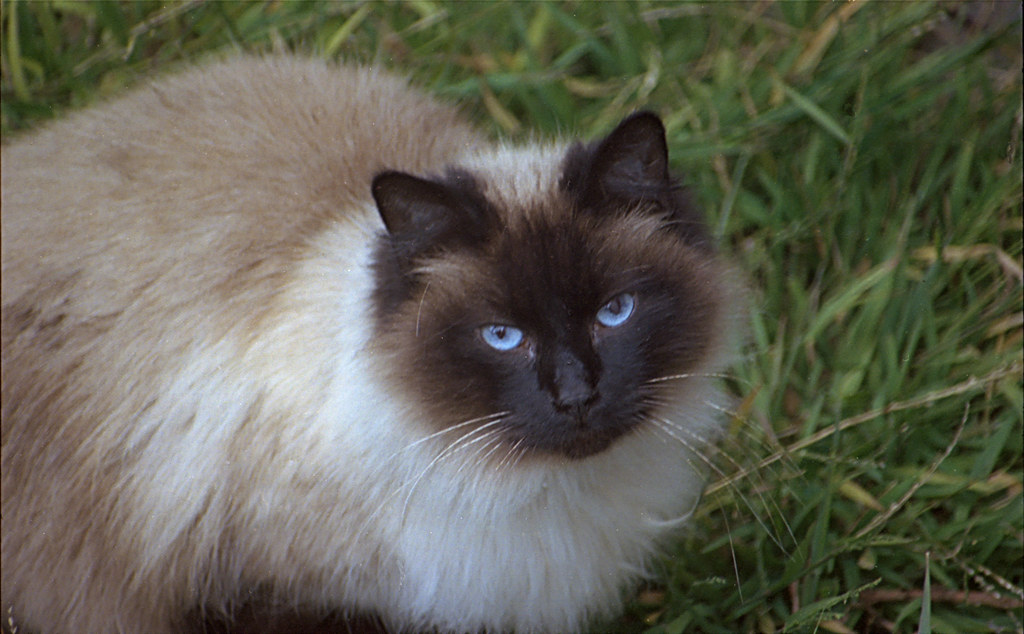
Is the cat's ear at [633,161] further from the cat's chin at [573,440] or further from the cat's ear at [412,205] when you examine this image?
the cat's chin at [573,440]

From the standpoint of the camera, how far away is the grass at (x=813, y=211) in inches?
105

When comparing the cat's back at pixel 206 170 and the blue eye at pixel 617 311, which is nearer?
the blue eye at pixel 617 311

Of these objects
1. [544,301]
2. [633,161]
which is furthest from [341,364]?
[633,161]

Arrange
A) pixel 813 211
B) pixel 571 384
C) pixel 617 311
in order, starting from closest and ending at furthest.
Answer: pixel 571 384 → pixel 617 311 → pixel 813 211

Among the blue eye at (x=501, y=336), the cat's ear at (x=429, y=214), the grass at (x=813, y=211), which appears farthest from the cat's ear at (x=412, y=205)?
the grass at (x=813, y=211)

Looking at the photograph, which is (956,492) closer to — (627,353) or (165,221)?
(627,353)

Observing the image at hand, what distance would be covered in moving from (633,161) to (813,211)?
133 cm

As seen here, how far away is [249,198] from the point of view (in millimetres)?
2338

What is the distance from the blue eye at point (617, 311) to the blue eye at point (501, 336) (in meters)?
0.16

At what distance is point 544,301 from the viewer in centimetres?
196

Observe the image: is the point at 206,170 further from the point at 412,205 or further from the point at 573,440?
the point at 573,440

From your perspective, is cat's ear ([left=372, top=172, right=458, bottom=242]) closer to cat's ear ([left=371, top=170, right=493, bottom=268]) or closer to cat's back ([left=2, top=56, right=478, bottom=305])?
cat's ear ([left=371, top=170, right=493, bottom=268])

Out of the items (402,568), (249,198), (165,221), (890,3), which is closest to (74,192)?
(165,221)

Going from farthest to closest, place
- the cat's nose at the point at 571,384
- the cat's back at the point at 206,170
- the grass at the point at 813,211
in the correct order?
the grass at the point at 813,211 < the cat's back at the point at 206,170 < the cat's nose at the point at 571,384
